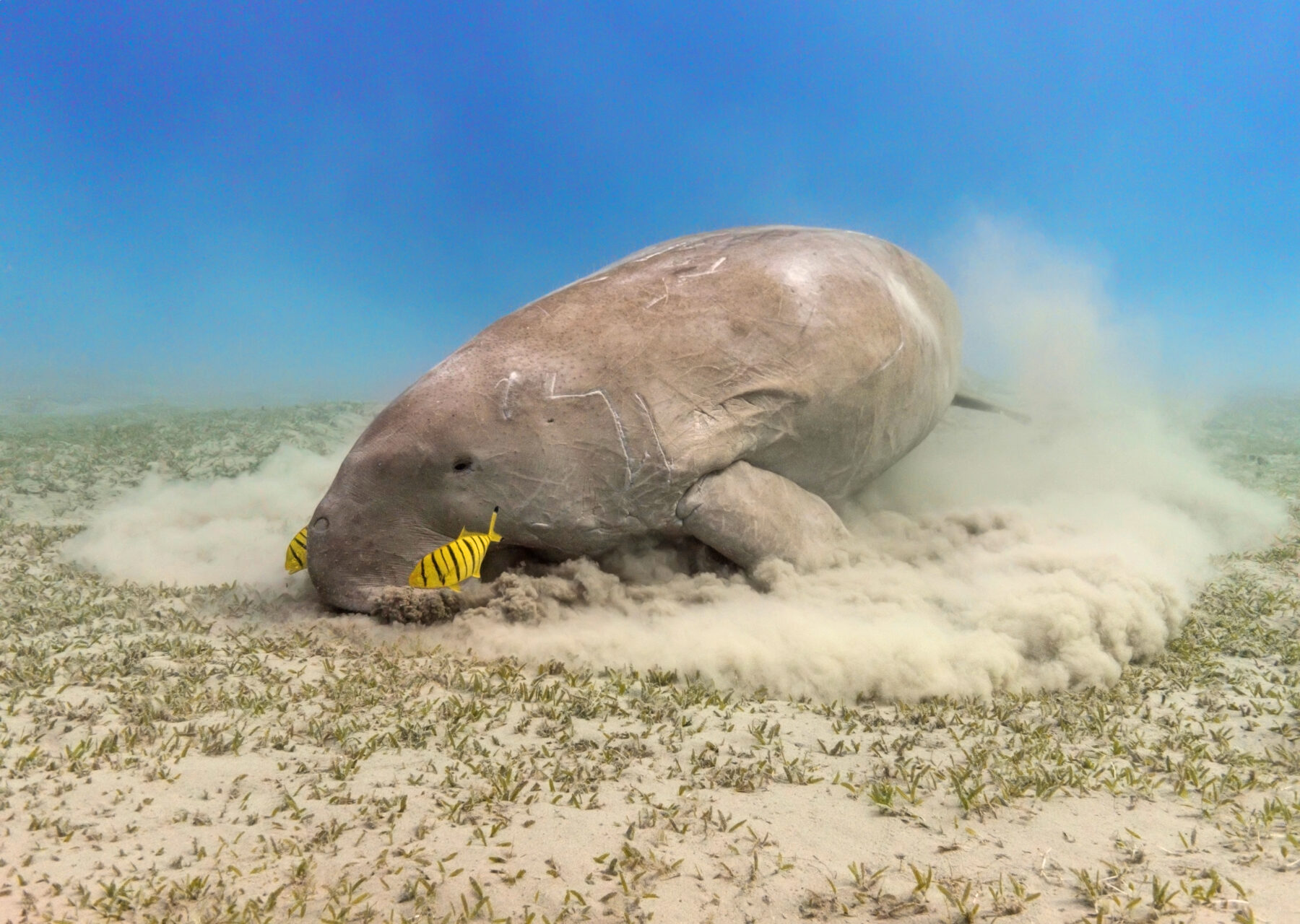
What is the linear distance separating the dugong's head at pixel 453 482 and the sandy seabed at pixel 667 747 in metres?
0.33

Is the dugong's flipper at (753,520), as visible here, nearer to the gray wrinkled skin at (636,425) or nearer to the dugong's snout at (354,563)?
the gray wrinkled skin at (636,425)

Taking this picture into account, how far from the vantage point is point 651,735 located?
2.52 meters

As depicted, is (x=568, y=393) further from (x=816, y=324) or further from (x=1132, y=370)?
(x=1132, y=370)

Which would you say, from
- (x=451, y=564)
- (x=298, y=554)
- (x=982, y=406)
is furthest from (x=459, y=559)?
(x=982, y=406)

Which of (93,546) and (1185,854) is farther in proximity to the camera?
(93,546)

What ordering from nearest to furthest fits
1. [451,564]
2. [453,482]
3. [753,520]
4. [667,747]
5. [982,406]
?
[667,747]
[451,564]
[453,482]
[753,520]
[982,406]

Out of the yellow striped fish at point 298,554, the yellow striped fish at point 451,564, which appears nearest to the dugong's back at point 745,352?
the yellow striped fish at point 451,564

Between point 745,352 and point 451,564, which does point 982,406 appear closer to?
point 745,352

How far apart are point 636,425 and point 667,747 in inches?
74.1

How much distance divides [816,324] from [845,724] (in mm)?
2618

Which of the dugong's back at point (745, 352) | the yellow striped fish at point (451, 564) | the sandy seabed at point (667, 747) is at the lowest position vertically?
the sandy seabed at point (667, 747)

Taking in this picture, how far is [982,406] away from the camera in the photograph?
734cm

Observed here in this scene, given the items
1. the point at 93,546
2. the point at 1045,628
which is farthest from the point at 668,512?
the point at 93,546

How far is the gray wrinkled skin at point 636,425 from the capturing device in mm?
3779
